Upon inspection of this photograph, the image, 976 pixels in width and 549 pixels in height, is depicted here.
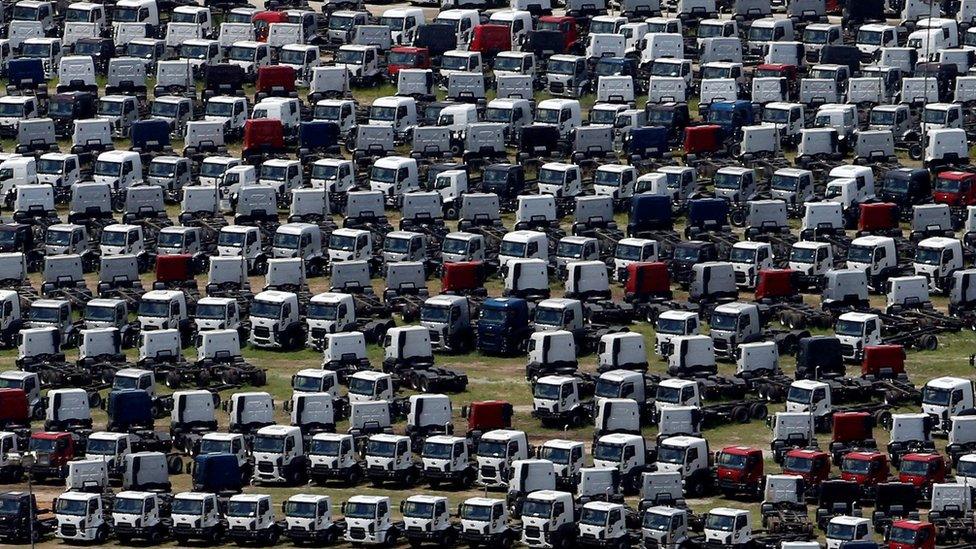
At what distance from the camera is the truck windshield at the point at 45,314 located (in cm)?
18662

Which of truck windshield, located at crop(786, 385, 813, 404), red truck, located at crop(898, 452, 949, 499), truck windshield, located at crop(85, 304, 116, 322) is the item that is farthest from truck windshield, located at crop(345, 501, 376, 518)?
truck windshield, located at crop(85, 304, 116, 322)

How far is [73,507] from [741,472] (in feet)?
94.5

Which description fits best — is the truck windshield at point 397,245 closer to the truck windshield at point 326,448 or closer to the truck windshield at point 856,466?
the truck windshield at point 326,448

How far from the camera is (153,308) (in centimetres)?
18738

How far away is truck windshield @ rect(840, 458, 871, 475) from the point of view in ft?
526

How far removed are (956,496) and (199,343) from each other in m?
43.1

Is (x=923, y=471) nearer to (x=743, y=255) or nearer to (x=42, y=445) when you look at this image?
(x=743, y=255)

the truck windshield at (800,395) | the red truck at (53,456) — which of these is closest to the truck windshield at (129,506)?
the red truck at (53,456)

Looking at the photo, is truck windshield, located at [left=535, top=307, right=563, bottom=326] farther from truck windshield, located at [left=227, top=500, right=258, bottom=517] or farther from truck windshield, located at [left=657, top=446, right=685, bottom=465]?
truck windshield, located at [left=227, top=500, right=258, bottom=517]

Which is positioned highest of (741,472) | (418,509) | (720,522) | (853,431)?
(720,522)

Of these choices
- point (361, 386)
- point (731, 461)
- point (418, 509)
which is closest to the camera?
point (418, 509)

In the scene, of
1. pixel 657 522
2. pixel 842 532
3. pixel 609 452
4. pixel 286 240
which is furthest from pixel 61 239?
pixel 842 532

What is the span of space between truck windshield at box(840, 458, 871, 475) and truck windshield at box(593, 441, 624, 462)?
32.2 ft

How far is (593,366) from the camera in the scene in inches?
7165
